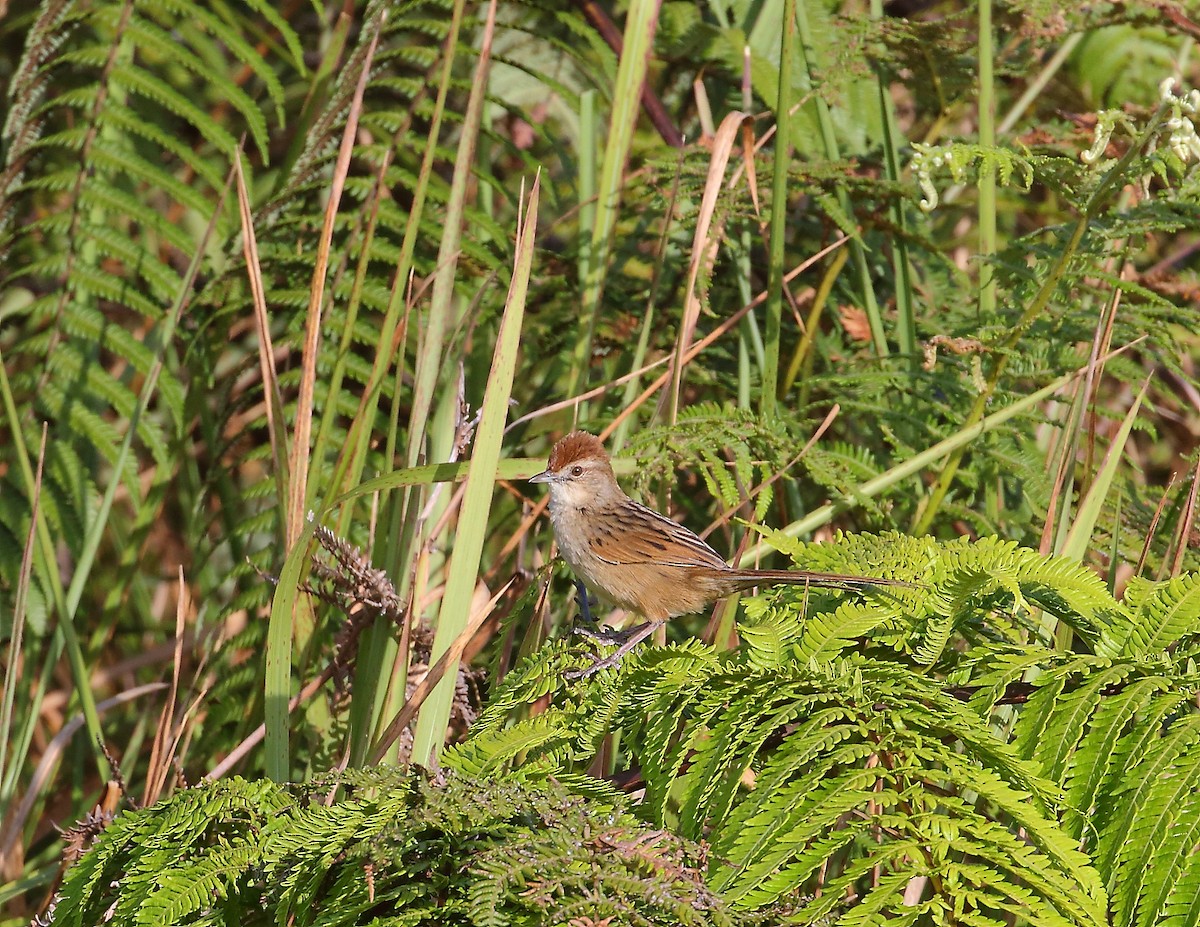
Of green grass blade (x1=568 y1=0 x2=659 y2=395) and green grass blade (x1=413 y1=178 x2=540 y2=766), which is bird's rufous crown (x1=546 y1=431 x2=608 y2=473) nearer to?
green grass blade (x1=568 y1=0 x2=659 y2=395)

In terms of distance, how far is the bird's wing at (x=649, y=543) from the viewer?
9.63 ft

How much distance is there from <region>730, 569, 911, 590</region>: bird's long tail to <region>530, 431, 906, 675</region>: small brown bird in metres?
0.11

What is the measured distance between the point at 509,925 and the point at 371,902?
7.9 inches

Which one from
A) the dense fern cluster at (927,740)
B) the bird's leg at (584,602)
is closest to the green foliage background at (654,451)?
the dense fern cluster at (927,740)

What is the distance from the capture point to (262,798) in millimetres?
1989

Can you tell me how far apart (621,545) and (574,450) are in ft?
0.85

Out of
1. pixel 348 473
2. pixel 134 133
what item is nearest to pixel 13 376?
pixel 134 133

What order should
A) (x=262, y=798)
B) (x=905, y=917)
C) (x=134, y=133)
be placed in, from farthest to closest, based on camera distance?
1. (x=134, y=133)
2. (x=262, y=798)
3. (x=905, y=917)

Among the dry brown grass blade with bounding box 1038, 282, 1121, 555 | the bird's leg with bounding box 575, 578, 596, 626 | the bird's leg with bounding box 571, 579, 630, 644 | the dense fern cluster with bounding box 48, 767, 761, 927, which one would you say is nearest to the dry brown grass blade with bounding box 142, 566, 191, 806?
the dense fern cluster with bounding box 48, 767, 761, 927

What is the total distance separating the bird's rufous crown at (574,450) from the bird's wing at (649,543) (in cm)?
16

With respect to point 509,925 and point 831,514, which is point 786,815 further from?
point 831,514

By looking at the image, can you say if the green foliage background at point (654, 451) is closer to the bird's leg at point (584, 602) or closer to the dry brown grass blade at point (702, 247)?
the dry brown grass blade at point (702, 247)

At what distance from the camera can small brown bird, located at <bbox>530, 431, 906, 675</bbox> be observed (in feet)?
9.45

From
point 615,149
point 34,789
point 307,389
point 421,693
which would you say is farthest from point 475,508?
point 34,789
